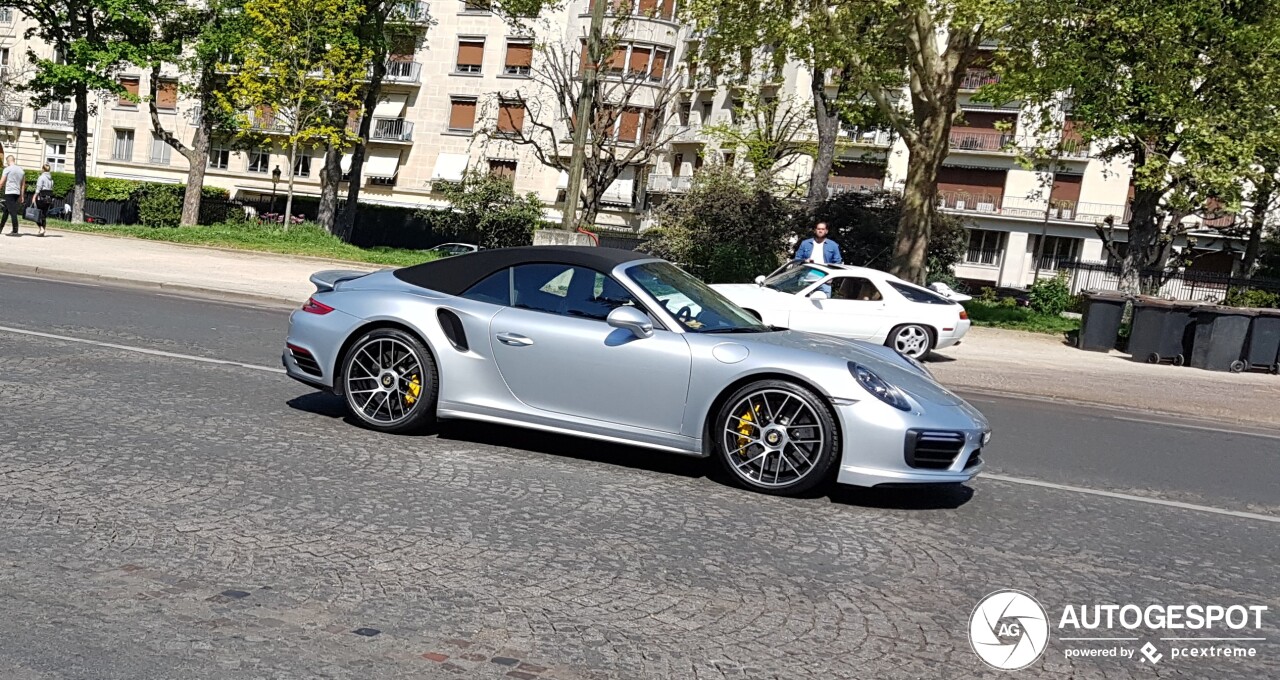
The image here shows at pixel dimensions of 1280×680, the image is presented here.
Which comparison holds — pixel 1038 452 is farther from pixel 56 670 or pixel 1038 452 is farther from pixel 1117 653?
pixel 56 670

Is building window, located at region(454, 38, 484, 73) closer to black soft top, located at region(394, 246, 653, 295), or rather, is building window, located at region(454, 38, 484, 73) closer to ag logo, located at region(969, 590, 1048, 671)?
black soft top, located at region(394, 246, 653, 295)

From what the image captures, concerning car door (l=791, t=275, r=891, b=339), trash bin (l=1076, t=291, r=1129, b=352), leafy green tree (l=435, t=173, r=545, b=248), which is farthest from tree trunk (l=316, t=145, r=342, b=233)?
car door (l=791, t=275, r=891, b=339)

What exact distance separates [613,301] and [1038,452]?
4.02m

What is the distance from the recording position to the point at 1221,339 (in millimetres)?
19547

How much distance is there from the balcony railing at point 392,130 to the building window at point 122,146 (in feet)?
52.1

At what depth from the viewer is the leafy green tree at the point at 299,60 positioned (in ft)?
112

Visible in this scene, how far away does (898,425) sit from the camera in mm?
6629

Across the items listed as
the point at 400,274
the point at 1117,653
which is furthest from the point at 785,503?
the point at 400,274

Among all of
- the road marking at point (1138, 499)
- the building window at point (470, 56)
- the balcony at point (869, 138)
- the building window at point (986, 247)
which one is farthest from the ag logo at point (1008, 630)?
the building window at point (986, 247)

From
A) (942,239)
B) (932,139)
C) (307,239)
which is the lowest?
(307,239)

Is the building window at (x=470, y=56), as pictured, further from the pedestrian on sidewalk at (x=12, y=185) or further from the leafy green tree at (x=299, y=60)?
the pedestrian on sidewalk at (x=12, y=185)

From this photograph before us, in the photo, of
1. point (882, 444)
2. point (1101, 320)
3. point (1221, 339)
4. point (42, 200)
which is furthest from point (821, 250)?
point (42, 200)

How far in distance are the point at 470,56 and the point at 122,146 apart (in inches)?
910

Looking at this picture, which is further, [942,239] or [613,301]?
[942,239]
